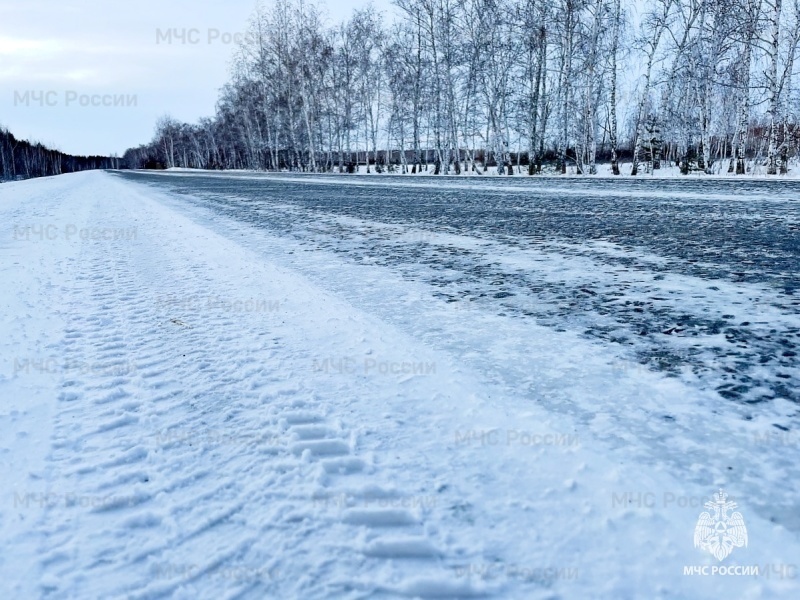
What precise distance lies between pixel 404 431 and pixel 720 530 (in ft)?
3.17

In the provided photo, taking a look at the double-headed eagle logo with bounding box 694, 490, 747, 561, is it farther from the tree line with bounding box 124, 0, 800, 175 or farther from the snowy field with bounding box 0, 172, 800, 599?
the tree line with bounding box 124, 0, 800, 175

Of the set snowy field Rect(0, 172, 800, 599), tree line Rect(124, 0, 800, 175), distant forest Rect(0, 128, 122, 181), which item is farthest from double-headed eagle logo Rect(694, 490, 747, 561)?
distant forest Rect(0, 128, 122, 181)

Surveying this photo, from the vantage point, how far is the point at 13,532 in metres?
1.34

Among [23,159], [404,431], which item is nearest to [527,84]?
[404,431]

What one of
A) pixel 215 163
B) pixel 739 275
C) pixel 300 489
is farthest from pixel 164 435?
pixel 215 163

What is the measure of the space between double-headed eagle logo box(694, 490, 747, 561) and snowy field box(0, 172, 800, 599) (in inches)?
0.8

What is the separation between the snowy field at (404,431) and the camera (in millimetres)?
1216

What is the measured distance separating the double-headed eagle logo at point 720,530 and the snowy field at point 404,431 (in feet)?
0.07

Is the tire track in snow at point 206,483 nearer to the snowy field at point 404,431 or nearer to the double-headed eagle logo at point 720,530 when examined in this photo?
the snowy field at point 404,431

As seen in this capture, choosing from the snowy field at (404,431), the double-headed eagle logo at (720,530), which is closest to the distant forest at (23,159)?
the snowy field at (404,431)

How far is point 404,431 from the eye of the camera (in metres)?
1.81

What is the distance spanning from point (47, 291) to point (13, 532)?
10.7ft

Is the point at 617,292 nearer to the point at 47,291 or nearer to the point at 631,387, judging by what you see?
the point at 631,387

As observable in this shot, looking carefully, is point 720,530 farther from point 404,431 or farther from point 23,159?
point 23,159
